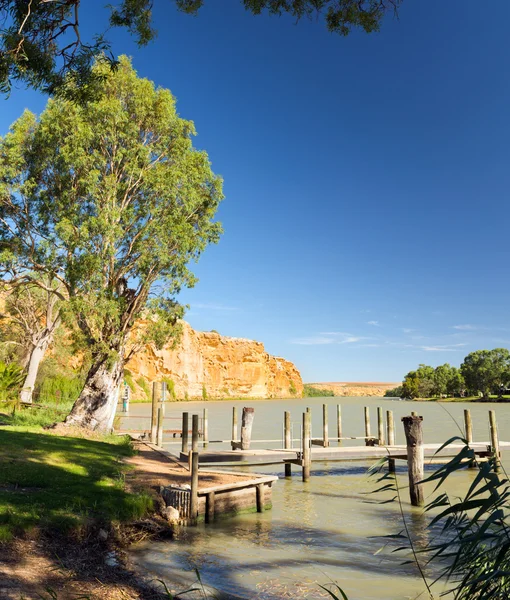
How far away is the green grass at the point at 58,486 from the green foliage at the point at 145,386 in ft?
226

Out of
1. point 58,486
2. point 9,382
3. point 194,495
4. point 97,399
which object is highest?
point 9,382

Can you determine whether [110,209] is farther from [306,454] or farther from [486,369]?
[486,369]

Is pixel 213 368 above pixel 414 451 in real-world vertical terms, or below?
above

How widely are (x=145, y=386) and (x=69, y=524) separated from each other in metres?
78.7

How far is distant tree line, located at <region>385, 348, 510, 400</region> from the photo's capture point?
101625mm

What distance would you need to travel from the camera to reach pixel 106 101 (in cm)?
1867

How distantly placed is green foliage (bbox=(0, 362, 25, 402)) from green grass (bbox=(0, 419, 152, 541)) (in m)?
11.4

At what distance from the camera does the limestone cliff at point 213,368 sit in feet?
289

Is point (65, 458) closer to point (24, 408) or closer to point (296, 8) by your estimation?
point (296, 8)

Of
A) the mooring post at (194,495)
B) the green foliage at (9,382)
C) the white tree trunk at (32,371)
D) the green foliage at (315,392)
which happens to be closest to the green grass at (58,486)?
the mooring post at (194,495)

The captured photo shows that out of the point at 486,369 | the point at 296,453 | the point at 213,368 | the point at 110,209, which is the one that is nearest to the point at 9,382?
the point at 110,209

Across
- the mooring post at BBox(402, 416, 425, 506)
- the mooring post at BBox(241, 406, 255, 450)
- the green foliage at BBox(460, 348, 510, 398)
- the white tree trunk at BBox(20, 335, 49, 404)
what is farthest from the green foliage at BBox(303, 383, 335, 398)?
the mooring post at BBox(402, 416, 425, 506)

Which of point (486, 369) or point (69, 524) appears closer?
point (69, 524)

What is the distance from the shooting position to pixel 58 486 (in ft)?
32.3
